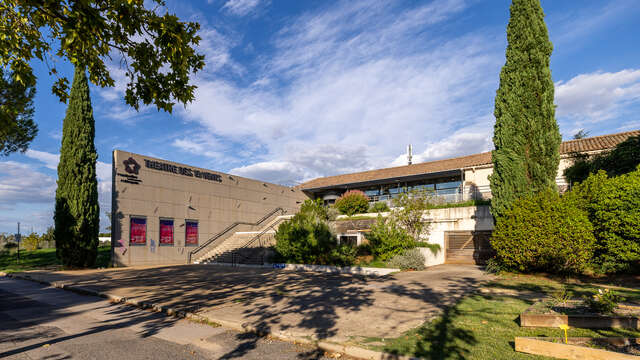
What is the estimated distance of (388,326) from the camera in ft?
21.9

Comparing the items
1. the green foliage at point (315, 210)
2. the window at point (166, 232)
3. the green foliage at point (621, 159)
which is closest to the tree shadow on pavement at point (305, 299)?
the green foliage at point (315, 210)

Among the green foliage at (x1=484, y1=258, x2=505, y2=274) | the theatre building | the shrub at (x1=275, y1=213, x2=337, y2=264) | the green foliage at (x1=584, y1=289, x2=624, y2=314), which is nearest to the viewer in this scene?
the green foliage at (x1=584, y1=289, x2=624, y2=314)

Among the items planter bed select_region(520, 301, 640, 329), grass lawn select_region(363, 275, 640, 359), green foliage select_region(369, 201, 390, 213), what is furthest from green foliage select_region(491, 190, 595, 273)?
green foliage select_region(369, 201, 390, 213)

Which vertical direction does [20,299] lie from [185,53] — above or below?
below

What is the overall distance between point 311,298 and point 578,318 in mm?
6255

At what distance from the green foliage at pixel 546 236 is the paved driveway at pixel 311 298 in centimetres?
182

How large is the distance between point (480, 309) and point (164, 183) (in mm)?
21745

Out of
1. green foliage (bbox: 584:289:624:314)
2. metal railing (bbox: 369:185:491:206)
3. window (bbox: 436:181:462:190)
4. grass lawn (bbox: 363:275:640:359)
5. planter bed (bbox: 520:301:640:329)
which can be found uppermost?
window (bbox: 436:181:462:190)

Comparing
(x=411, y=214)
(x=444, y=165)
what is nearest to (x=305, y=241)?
(x=411, y=214)

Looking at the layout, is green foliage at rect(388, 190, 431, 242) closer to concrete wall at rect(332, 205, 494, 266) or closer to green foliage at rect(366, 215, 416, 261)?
green foliage at rect(366, 215, 416, 261)

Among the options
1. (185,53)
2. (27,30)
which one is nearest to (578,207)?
(185,53)

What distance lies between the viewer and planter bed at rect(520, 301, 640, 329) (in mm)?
5715

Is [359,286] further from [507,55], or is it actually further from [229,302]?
[507,55]

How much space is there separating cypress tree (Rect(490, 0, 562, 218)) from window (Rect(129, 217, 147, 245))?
20471 mm
